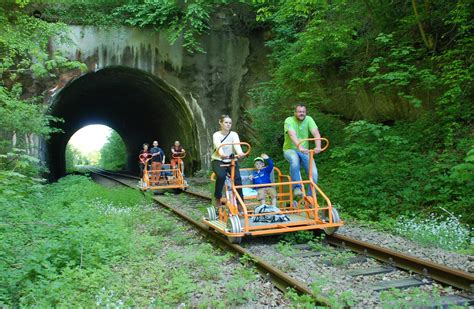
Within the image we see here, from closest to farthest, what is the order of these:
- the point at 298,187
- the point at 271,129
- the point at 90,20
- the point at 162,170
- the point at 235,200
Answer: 1. the point at 235,200
2. the point at 298,187
3. the point at 271,129
4. the point at 162,170
5. the point at 90,20

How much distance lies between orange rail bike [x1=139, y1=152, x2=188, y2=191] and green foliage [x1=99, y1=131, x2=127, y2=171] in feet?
90.5

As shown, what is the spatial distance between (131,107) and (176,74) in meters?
8.28

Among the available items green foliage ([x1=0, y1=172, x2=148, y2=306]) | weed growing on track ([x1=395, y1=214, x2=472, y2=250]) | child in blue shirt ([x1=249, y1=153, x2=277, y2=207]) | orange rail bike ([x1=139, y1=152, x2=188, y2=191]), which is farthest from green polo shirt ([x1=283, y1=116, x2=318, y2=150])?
orange rail bike ([x1=139, y1=152, x2=188, y2=191])

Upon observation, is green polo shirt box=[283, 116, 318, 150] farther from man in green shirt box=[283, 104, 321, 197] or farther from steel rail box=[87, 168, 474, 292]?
steel rail box=[87, 168, 474, 292]

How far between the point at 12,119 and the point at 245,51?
10.0m

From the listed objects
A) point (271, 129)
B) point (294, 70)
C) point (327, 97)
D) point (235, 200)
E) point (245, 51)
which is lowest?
point (235, 200)

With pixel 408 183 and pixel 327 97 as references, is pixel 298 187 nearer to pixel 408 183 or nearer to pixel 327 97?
pixel 408 183

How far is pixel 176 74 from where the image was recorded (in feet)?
56.1

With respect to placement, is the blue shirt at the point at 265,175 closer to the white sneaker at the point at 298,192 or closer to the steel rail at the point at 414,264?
the white sneaker at the point at 298,192

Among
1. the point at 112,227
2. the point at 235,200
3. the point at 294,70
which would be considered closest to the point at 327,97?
the point at 294,70

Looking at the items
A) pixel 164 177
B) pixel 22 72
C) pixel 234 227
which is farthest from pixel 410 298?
pixel 22 72

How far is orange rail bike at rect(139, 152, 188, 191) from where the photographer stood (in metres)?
13.9

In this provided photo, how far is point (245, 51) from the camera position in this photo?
18.0 meters

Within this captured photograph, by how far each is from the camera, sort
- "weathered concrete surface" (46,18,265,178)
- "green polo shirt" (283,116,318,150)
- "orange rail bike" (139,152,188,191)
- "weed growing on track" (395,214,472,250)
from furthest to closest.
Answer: "weathered concrete surface" (46,18,265,178) < "orange rail bike" (139,152,188,191) < "green polo shirt" (283,116,318,150) < "weed growing on track" (395,214,472,250)
